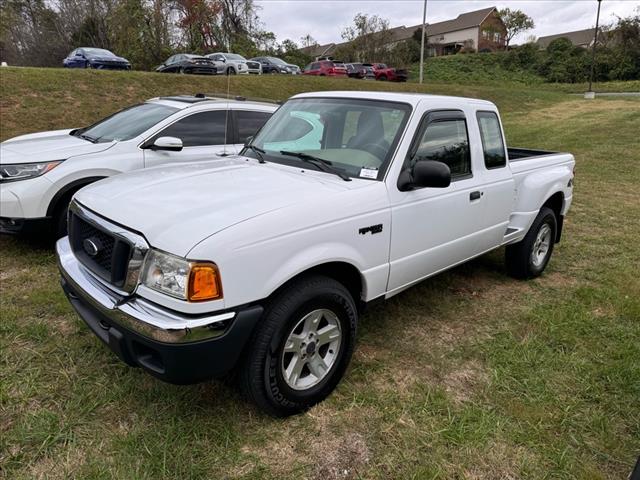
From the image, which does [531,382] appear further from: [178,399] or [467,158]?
[178,399]

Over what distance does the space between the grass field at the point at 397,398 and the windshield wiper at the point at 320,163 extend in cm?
134

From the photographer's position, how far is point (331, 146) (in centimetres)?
344

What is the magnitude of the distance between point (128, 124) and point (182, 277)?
4228mm

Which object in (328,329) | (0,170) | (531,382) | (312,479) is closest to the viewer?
(312,479)

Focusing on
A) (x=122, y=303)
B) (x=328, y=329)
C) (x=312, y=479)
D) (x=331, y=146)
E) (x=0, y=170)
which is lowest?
(x=312, y=479)

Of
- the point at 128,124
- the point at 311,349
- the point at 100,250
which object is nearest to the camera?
the point at 100,250

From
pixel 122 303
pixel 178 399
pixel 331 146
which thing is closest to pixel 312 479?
pixel 178 399

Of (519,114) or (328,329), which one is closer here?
(328,329)

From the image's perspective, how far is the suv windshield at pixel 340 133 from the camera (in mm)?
3232

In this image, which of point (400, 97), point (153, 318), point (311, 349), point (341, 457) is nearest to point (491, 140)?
point (400, 97)

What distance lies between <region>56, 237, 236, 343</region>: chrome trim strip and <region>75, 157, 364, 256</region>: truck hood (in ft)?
1.06

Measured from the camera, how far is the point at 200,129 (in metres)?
5.88

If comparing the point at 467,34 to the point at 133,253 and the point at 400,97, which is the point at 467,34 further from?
the point at 133,253

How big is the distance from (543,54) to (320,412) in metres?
52.6
